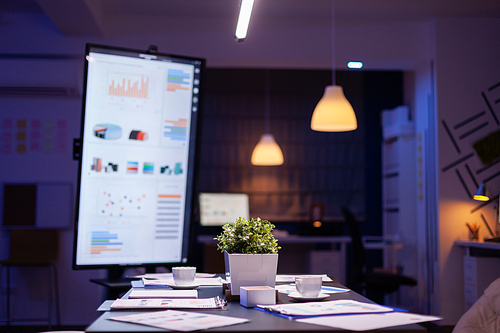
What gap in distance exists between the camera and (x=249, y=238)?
1528 millimetres

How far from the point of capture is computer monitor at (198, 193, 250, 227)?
226 inches

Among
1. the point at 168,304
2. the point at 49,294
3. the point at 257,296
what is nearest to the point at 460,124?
the point at 257,296

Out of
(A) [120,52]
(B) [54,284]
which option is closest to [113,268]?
(A) [120,52]

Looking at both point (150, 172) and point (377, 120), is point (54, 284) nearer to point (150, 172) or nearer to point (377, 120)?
point (150, 172)

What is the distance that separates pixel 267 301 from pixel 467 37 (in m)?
4.16

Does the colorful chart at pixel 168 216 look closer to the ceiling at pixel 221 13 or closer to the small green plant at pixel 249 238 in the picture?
the small green plant at pixel 249 238

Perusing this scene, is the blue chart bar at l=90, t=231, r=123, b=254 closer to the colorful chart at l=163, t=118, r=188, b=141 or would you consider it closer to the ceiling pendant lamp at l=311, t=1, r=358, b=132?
the colorful chart at l=163, t=118, r=188, b=141

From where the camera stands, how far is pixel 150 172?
276cm

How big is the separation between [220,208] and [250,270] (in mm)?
4310

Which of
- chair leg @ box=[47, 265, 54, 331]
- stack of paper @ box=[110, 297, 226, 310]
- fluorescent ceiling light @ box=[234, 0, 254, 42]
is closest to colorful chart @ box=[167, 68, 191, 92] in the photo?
fluorescent ceiling light @ box=[234, 0, 254, 42]

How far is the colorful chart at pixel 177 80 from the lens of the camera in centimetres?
277

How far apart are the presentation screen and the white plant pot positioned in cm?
134

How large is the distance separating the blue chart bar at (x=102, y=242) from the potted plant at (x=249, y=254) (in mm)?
1295

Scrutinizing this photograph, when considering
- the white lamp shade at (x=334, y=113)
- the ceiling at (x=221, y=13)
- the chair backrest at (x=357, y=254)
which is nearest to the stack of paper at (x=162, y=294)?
the white lamp shade at (x=334, y=113)
